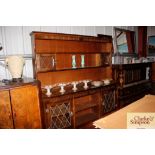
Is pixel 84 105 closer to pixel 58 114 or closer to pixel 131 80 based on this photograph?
pixel 58 114

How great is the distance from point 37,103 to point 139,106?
1204 mm

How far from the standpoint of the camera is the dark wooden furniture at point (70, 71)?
2352 mm

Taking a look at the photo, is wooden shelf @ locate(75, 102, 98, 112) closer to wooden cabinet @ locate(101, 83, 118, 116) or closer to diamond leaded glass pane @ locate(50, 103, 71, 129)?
wooden cabinet @ locate(101, 83, 118, 116)

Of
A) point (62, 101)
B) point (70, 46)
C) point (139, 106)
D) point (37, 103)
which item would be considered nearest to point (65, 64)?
point (70, 46)

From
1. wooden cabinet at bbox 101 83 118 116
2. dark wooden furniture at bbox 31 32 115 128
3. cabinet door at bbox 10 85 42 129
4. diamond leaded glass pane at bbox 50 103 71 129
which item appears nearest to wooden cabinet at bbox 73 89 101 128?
dark wooden furniture at bbox 31 32 115 128

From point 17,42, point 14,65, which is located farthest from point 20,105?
point 17,42

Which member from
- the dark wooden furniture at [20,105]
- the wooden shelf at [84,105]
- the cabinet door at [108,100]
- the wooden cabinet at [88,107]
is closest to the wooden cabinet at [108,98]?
the cabinet door at [108,100]

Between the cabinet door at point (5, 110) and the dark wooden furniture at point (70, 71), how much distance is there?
0.56 meters

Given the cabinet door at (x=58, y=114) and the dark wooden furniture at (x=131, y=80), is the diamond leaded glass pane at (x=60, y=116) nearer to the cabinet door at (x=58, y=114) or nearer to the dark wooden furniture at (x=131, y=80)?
the cabinet door at (x=58, y=114)

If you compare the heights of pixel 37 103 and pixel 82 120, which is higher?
pixel 37 103

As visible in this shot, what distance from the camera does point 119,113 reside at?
1.29 m

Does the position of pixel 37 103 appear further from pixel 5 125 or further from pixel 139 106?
pixel 139 106
